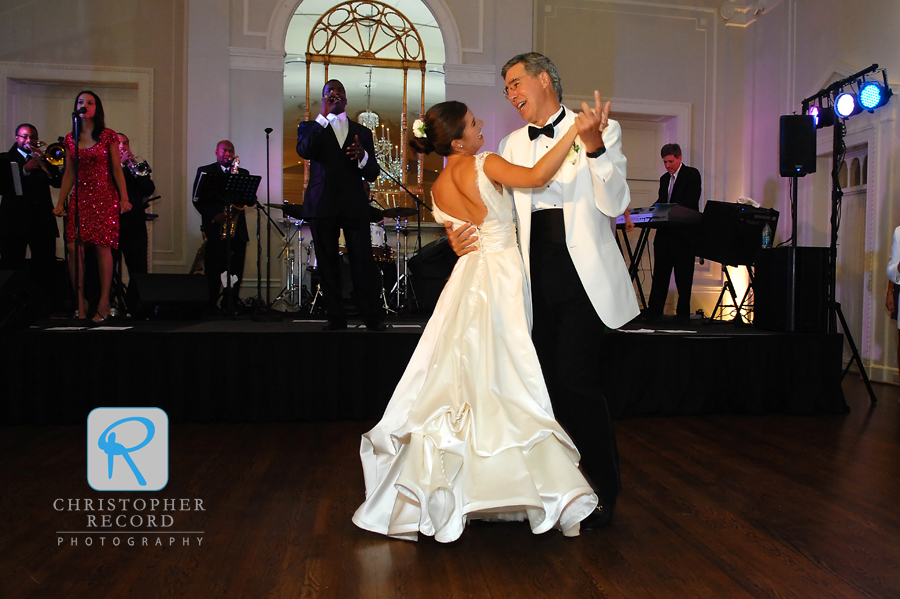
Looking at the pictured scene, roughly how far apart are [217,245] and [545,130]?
5.37 m

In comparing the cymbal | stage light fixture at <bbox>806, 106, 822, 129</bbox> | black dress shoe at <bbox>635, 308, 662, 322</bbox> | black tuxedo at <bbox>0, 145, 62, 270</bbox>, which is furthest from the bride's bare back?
black tuxedo at <bbox>0, 145, 62, 270</bbox>

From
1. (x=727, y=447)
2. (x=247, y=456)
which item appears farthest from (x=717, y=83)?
(x=247, y=456)

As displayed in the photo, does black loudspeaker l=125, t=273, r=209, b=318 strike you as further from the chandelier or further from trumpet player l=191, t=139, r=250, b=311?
the chandelier

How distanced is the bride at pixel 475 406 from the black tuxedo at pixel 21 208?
16.8ft

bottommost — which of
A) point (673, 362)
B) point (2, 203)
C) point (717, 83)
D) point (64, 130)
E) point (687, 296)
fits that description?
point (673, 362)

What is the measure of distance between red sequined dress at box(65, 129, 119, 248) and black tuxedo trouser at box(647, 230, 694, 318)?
15.0ft

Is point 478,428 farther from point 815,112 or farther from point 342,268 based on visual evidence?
point 815,112

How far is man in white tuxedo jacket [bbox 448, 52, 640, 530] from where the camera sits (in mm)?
2184

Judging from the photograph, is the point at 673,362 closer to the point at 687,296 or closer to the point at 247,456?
the point at 687,296

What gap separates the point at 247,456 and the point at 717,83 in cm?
757

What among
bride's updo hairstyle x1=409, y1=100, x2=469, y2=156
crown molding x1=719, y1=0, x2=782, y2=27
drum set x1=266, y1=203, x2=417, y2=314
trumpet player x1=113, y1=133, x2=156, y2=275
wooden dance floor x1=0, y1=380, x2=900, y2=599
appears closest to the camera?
wooden dance floor x1=0, y1=380, x2=900, y2=599

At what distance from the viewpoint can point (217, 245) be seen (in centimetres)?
683

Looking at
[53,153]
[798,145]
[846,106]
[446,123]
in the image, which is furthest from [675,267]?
[53,153]

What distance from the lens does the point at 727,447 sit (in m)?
3.48
